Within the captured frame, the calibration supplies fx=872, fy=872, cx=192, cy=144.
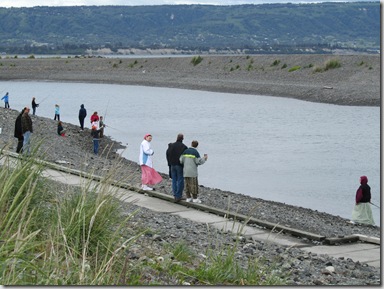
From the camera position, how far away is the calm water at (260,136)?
25655 mm

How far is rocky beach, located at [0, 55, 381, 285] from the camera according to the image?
11836 millimetres

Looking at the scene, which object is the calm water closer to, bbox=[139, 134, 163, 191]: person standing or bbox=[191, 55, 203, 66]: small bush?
bbox=[139, 134, 163, 191]: person standing

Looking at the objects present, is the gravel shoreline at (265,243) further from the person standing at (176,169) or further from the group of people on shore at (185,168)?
the person standing at (176,169)

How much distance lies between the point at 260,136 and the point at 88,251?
3153 cm

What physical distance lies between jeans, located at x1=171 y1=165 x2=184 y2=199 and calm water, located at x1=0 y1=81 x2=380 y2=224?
5.71m

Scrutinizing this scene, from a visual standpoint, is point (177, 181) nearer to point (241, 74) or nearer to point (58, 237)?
point (58, 237)

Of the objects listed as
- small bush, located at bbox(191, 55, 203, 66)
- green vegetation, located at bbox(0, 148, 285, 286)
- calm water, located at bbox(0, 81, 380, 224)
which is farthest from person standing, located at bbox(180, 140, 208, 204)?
small bush, located at bbox(191, 55, 203, 66)

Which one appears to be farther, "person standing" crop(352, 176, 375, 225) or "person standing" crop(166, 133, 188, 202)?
"person standing" crop(352, 176, 375, 225)

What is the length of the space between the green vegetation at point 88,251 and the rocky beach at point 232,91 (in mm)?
389

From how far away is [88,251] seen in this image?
29.3 ft

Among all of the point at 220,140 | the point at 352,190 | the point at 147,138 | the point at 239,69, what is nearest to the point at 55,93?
the point at 239,69

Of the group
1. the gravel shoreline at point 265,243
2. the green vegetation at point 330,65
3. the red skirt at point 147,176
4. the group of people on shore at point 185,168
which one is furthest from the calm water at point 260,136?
the green vegetation at point 330,65

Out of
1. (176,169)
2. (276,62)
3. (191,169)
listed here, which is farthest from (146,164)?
(276,62)

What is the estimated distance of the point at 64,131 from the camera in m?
32.7
